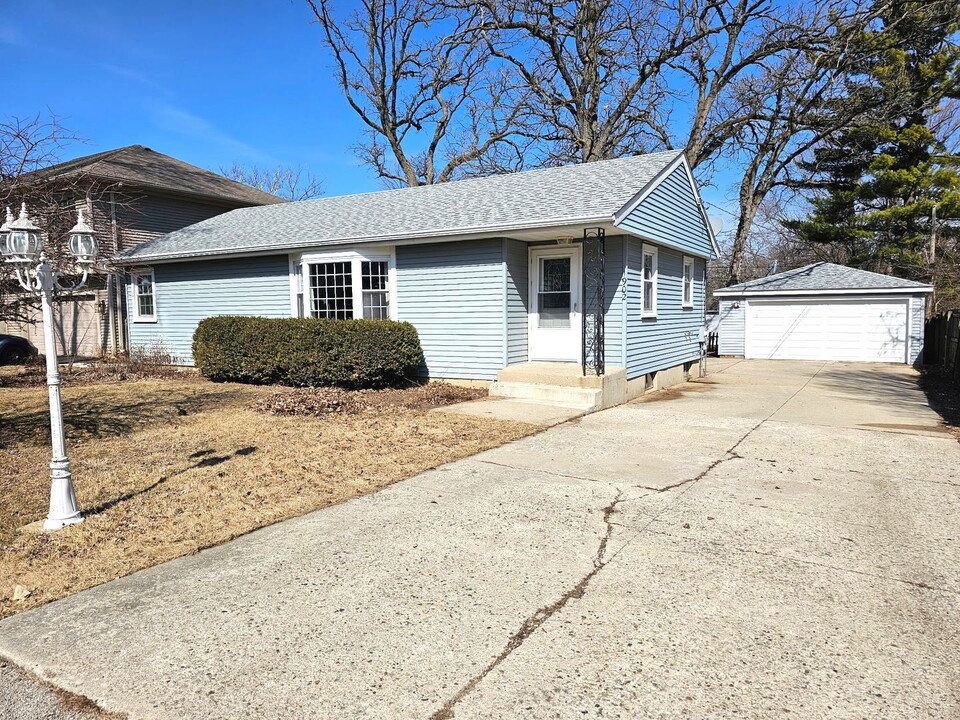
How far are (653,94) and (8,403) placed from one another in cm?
2400

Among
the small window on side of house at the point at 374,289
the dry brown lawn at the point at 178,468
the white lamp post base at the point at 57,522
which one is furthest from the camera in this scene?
the small window on side of house at the point at 374,289

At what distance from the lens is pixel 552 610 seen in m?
3.21

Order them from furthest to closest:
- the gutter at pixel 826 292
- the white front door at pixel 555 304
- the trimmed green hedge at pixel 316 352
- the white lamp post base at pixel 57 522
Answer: the gutter at pixel 826 292 < the white front door at pixel 555 304 < the trimmed green hedge at pixel 316 352 < the white lamp post base at pixel 57 522

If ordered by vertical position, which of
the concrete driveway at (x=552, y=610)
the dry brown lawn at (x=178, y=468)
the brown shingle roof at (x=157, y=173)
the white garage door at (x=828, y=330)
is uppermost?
the brown shingle roof at (x=157, y=173)

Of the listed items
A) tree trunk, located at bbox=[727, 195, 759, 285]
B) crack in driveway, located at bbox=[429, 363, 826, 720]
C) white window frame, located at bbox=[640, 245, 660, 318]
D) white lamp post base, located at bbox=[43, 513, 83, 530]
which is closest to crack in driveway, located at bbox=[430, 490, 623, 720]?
crack in driveway, located at bbox=[429, 363, 826, 720]

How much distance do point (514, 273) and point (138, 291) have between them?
1046 cm

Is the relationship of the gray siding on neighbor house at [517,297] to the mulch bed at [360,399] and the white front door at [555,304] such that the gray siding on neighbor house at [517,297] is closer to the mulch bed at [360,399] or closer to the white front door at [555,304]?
the white front door at [555,304]

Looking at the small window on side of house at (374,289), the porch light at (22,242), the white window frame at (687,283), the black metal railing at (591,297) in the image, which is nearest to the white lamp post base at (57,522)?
the porch light at (22,242)

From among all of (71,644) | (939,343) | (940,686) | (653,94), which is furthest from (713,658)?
(653,94)

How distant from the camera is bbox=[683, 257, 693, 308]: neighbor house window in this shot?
14377mm

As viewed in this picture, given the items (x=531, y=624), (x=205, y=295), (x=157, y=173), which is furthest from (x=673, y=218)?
(x=157, y=173)

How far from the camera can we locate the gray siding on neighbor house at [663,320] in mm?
11047

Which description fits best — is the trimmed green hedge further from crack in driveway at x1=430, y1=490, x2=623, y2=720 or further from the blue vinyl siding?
crack in driveway at x1=430, y1=490, x2=623, y2=720

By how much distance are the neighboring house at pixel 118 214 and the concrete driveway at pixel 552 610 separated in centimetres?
1609
